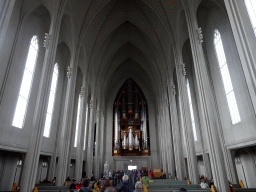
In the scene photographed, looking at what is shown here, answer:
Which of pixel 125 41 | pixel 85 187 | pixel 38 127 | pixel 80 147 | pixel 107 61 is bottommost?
pixel 85 187

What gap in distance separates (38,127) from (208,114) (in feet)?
24.5

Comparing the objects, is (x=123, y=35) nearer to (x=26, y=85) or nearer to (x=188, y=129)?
(x=26, y=85)

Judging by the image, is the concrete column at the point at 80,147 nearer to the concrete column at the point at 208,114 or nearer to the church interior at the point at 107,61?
the church interior at the point at 107,61

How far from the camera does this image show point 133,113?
952 inches

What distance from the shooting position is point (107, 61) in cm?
2067

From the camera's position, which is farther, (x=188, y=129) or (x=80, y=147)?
(x=80, y=147)

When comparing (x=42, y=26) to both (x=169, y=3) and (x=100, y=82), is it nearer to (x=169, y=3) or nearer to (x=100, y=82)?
(x=169, y=3)

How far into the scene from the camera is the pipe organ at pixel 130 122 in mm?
21875

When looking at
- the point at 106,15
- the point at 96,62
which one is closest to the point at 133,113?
the point at 96,62

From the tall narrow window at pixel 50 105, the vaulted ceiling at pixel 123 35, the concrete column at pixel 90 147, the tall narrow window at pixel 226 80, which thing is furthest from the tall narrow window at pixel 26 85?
the tall narrow window at pixel 226 80

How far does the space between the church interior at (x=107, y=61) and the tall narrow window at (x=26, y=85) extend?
0.19ft

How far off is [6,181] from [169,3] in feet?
48.9

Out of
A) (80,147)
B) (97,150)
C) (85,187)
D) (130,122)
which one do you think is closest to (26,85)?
(80,147)

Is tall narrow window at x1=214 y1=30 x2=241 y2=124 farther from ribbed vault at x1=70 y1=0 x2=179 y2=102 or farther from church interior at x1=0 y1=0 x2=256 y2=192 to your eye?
ribbed vault at x1=70 y1=0 x2=179 y2=102
